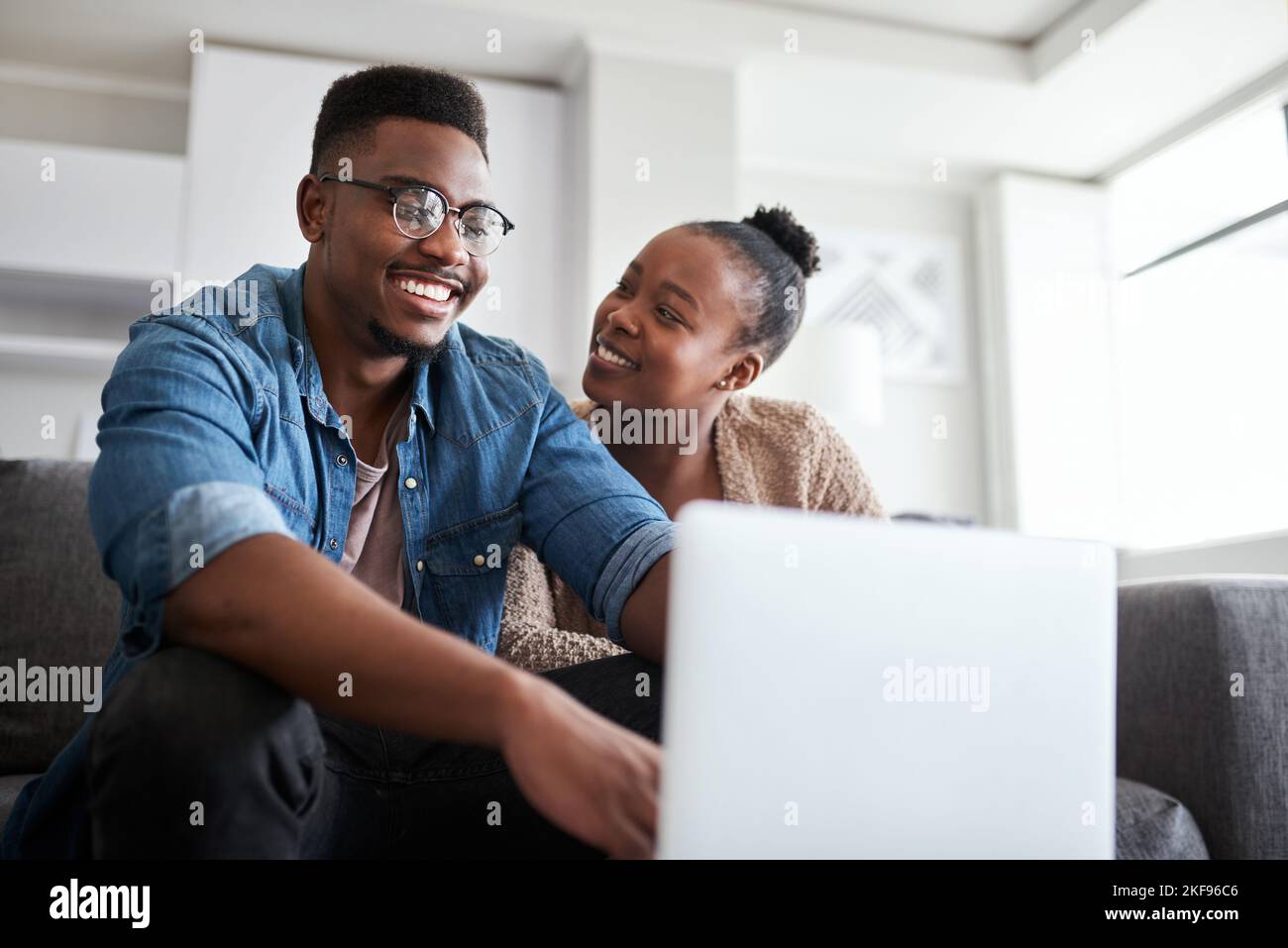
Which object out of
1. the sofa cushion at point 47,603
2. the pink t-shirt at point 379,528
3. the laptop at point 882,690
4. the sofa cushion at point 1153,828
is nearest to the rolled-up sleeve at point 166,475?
the pink t-shirt at point 379,528

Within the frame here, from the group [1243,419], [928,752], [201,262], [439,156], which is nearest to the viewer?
[928,752]

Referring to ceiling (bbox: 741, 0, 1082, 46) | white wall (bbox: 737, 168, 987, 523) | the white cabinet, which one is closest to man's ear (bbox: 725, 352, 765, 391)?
ceiling (bbox: 741, 0, 1082, 46)

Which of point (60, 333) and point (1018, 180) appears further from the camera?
point (1018, 180)

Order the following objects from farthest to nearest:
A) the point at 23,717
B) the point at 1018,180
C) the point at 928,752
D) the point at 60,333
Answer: the point at 1018,180
the point at 60,333
the point at 23,717
the point at 928,752

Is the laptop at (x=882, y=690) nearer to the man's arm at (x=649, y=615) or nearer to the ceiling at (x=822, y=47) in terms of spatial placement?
the man's arm at (x=649, y=615)

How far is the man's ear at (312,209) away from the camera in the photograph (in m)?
1.29

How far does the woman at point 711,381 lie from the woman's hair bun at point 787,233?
6 cm

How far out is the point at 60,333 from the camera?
3873 mm

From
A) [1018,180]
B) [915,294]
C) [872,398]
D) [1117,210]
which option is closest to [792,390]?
[872,398]

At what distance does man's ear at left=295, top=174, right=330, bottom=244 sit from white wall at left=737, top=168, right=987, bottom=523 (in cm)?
335

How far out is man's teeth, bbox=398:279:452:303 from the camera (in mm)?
1224

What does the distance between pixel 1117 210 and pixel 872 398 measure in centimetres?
173
